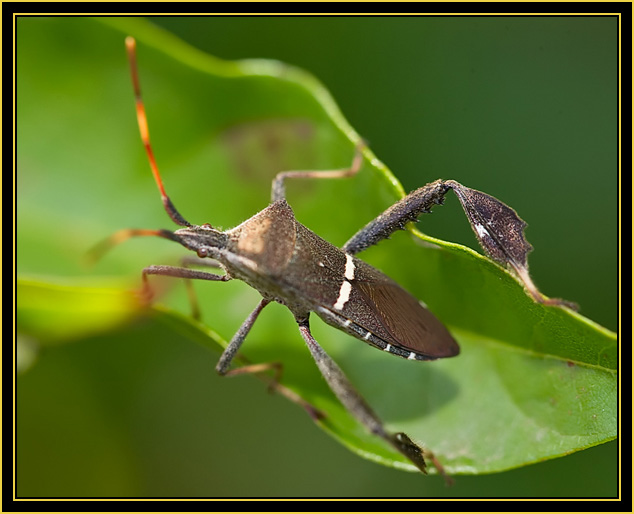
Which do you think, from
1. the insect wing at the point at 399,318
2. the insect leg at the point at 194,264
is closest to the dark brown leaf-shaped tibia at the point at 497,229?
the insect wing at the point at 399,318

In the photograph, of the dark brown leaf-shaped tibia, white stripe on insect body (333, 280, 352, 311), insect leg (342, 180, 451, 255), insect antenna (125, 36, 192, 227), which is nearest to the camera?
the dark brown leaf-shaped tibia

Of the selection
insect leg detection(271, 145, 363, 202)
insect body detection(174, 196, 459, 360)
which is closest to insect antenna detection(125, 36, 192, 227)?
insect body detection(174, 196, 459, 360)

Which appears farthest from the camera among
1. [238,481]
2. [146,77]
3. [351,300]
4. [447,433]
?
[238,481]

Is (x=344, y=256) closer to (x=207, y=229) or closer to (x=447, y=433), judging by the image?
(x=207, y=229)

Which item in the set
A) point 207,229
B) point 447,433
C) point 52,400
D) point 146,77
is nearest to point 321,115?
point 207,229

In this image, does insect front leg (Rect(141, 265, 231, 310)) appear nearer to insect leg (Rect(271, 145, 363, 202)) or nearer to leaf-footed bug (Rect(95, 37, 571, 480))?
leaf-footed bug (Rect(95, 37, 571, 480))

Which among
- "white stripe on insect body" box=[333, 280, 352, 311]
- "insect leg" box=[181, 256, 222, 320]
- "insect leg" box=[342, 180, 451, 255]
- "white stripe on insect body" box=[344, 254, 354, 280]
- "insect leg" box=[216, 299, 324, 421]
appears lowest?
"insect leg" box=[216, 299, 324, 421]

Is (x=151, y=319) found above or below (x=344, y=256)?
below
